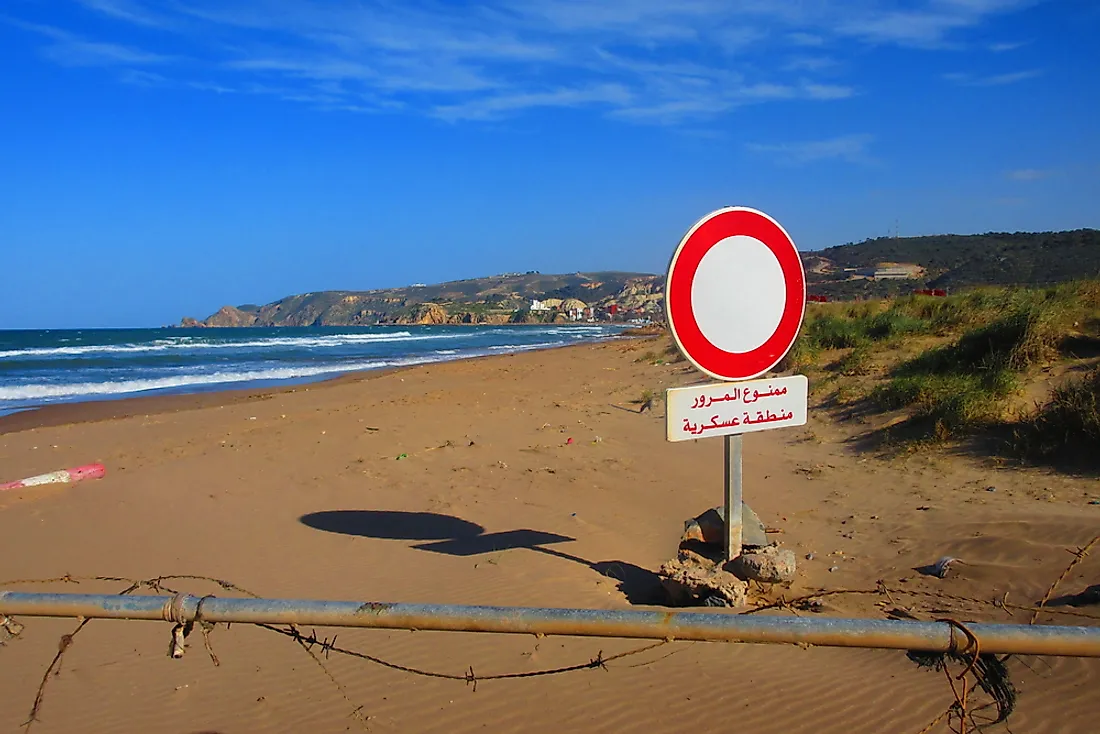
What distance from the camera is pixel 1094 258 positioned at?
26812 mm

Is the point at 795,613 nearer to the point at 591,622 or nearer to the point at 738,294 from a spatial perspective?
the point at 738,294

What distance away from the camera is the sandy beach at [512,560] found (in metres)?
3.12

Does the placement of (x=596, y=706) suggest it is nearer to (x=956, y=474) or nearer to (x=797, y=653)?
(x=797, y=653)

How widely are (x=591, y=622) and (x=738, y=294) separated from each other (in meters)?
2.00

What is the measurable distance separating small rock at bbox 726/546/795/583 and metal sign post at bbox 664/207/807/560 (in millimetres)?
960

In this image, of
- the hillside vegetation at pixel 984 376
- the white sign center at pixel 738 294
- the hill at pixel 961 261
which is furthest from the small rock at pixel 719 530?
the hill at pixel 961 261

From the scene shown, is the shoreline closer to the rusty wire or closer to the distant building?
the rusty wire

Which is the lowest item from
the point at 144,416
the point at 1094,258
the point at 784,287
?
the point at 144,416

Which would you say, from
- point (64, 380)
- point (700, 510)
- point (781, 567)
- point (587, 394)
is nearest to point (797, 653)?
point (781, 567)

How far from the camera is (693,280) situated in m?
3.26

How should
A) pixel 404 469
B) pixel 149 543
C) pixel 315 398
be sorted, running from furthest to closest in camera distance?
pixel 315 398, pixel 404 469, pixel 149 543

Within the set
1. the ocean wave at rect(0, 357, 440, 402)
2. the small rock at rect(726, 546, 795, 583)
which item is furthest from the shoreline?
the small rock at rect(726, 546, 795, 583)

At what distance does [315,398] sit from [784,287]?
15.3m

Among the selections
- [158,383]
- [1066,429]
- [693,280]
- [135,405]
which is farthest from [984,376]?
[158,383]
